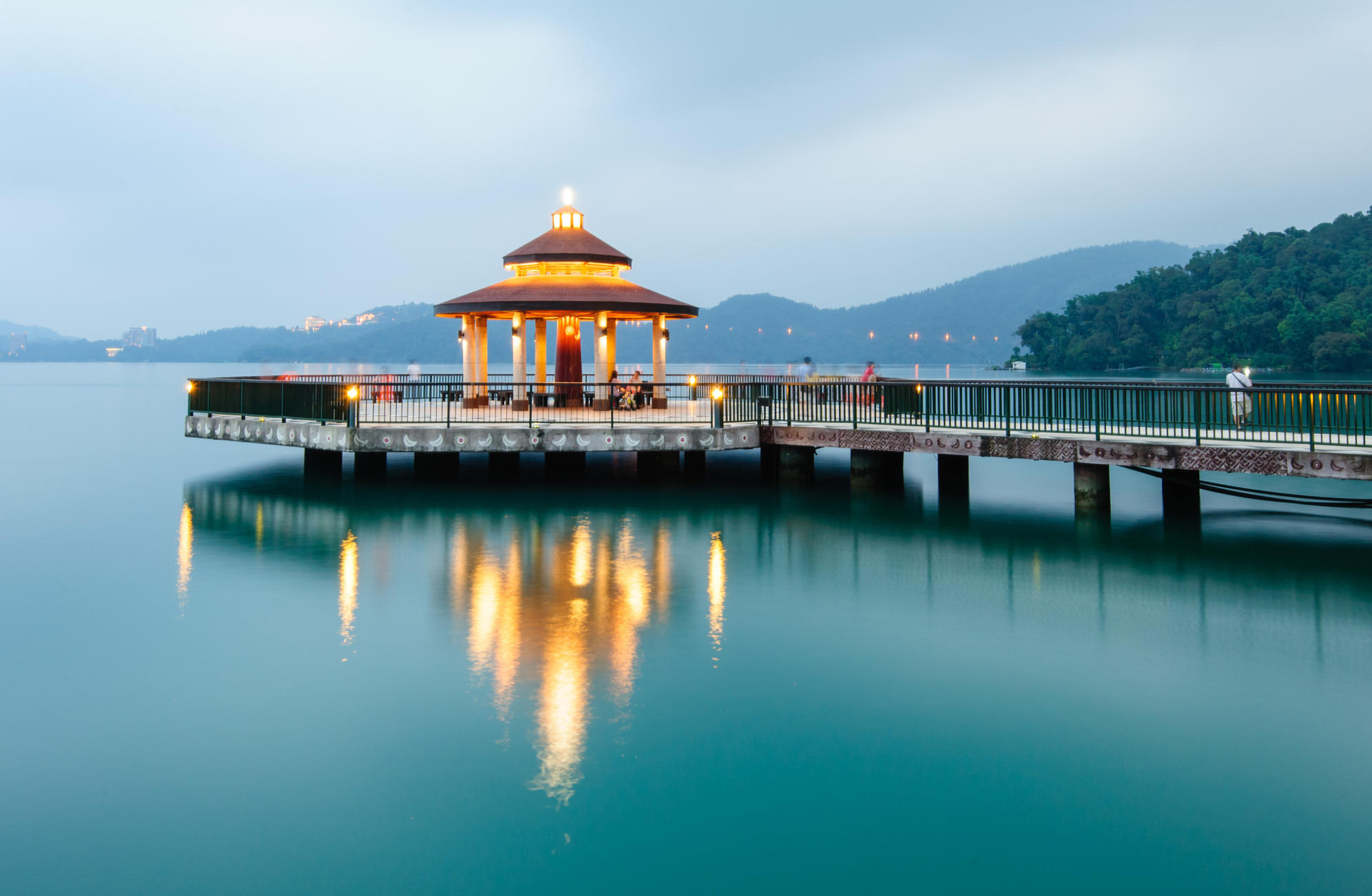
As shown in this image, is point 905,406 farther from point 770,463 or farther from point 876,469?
point 770,463

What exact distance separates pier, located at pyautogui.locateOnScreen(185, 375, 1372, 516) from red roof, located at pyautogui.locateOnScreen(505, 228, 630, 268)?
13.2 ft

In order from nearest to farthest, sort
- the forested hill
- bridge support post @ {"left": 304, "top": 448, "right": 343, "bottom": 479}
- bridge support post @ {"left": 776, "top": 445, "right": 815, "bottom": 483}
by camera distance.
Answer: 1. bridge support post @ {"left": 776, "top": 445, "right": 815, "bottom": 483}
2. bridge support post @ {"left": 304, "top": 448, "right": 343, "bottom": 479}
3. the forested hill

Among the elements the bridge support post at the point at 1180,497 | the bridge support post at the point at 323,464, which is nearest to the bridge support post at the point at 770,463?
the bridge support post at the point at 1180,497

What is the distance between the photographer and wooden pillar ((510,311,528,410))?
2956 centimetres

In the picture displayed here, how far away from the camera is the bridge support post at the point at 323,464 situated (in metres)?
29.7

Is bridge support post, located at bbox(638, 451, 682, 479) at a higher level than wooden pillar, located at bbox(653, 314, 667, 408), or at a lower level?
lower

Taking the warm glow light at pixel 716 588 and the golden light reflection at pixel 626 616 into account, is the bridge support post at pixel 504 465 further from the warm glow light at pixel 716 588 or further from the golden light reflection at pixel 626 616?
the warm glow light at pixel 716 588

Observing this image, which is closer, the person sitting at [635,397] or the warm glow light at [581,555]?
the warm glow light at [581,555]

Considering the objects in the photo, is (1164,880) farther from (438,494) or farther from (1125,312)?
(1125,312)

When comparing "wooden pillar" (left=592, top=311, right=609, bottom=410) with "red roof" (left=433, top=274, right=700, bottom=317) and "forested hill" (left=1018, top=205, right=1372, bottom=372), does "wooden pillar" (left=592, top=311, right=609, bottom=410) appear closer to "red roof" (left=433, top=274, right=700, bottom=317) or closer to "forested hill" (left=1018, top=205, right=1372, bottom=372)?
"red roof" (left=433, top=274, right=700, bottom=317)

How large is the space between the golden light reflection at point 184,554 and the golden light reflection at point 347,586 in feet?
7.81

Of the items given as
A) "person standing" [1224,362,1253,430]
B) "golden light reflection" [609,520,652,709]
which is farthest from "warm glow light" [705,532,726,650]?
"person standing" [1224,362,1253,430]

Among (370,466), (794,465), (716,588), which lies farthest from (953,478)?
(370,466)

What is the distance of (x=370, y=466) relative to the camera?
28406mm
